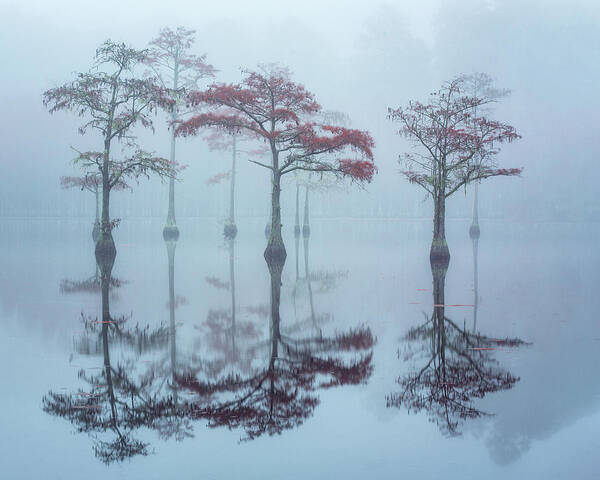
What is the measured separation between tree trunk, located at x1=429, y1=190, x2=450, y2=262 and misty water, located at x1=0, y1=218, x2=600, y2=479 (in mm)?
8910

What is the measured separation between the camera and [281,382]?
739cm

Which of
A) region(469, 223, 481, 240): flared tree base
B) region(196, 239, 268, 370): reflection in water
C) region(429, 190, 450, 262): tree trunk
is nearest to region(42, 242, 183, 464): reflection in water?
region(196, 239, 268, 370): reflection in water

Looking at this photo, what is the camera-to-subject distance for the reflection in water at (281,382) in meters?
6.18

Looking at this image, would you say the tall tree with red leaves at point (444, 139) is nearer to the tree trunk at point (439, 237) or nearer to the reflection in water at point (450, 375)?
the tree trunk at point (439, 237)

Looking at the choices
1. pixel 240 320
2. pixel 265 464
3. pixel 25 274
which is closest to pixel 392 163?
pixel 25 274

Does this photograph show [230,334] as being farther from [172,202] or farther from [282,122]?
[172,202]

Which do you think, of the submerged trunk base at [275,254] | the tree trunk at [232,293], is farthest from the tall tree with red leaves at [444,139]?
the tree trunk at [232,293]

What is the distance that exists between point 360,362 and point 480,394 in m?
1.98

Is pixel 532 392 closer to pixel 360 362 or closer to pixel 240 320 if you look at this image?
pixel 360 362

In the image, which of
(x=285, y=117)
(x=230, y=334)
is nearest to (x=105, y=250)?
(x=285, y=117)

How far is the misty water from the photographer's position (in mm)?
5289

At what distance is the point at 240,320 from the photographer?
11.7m

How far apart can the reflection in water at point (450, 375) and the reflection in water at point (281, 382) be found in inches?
29.4

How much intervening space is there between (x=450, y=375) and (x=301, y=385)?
1861 mm
